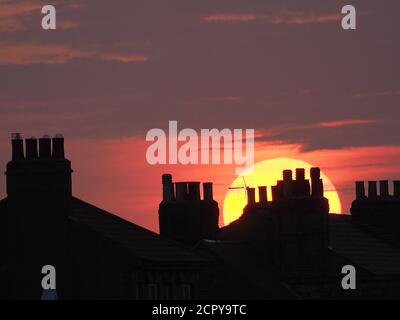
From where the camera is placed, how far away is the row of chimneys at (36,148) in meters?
88.4

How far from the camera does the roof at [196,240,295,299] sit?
10694cm

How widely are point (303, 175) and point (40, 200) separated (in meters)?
29.3

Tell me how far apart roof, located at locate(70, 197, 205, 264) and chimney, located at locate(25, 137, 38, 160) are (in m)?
3.12

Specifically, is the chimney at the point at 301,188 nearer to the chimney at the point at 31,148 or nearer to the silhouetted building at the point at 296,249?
the silhouetted building at the point at 296,249

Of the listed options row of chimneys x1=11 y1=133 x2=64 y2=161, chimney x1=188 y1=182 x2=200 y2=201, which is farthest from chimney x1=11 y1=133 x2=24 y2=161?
chimney x1=188 y1=182 x2=200 y2=201

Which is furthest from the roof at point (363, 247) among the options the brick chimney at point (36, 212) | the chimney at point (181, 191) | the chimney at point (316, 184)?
the brick chimney at point (36, 212)

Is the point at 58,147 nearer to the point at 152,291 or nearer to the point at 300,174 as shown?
the point at 152,291

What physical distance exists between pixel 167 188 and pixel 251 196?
693 centimetres

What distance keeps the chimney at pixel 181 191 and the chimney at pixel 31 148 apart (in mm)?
23082

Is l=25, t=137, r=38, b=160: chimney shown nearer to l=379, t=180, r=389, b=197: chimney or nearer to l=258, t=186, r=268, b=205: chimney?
l=258, t=186, r=268, b=205: chimney

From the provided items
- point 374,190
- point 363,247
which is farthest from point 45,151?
point 374,190

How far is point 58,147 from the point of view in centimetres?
8869
